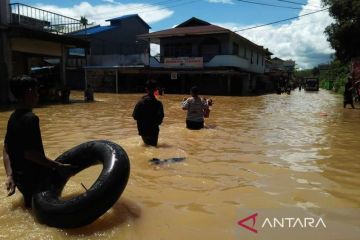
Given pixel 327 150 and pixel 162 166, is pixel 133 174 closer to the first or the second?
pixel 162 166

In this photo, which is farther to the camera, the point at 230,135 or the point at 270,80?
the point at 270,80

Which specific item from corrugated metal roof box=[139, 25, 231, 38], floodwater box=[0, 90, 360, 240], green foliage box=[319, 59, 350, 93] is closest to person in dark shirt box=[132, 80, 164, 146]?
floodwater box=[0, 90, 360, 240]

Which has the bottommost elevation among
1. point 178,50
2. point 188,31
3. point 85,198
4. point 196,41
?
point 85,198

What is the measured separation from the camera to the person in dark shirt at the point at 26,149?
4348 mm

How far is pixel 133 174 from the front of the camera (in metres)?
6.86

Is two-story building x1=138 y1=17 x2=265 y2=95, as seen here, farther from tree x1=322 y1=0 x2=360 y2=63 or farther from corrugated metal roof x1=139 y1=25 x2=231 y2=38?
tree x1=322 y1=0 x2=360 y2=63

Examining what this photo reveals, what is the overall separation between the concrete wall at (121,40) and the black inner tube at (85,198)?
38.1 metres

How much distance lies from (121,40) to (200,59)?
14.2 meters

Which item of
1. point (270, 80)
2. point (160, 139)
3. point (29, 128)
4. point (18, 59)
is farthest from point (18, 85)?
point (270, 80)

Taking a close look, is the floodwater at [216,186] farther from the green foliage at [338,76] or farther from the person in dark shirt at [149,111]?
the green foliage at [338,76]

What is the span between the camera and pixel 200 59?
114ft

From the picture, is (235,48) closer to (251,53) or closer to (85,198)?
(251,53)

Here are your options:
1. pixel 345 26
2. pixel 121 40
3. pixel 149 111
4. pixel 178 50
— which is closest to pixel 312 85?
pixel 178 50

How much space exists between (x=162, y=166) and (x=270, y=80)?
164 feet
